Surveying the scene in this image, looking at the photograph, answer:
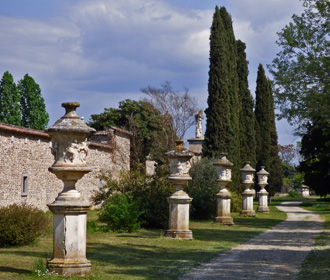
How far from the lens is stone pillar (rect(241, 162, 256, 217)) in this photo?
25886mm

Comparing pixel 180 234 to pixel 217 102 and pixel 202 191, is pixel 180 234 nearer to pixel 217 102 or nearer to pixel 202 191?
pixel 202 191

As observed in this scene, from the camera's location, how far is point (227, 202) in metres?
A: 20.7

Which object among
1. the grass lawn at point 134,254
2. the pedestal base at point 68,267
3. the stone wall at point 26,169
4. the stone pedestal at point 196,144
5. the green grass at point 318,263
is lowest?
the green grass at point 318,263

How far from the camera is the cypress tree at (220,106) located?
95.6 ft

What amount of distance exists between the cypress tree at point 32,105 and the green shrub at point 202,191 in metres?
27.5

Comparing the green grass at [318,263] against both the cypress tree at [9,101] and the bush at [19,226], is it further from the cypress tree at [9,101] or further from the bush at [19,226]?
the cypress tree at [9,101]

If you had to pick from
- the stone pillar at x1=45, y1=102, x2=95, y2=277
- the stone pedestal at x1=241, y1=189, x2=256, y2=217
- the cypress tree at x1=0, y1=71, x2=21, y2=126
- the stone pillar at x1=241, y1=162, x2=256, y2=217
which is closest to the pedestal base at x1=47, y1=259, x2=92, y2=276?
the stone pillar at x1=45, y1=102, x2=95, y2=277

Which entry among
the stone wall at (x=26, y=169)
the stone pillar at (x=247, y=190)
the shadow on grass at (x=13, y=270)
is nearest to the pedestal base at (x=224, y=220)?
the stone wall at (x=26, y=169)

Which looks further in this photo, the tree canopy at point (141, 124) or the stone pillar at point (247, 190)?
the tree canopy at point (141, 124)

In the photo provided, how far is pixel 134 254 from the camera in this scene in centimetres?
1128

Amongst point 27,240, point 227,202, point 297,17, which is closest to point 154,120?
point 227,202

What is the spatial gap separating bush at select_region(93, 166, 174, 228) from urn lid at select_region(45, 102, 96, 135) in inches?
379

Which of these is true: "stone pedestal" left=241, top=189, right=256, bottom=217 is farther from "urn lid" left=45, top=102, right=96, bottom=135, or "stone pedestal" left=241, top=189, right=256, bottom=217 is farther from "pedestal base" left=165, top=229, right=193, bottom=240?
"urn lid" left=45, top=102, right=96, bottom=135

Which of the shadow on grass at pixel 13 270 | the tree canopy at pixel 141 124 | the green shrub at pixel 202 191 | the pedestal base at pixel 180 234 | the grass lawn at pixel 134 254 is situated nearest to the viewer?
the shadow on grass at pixel 13 270
